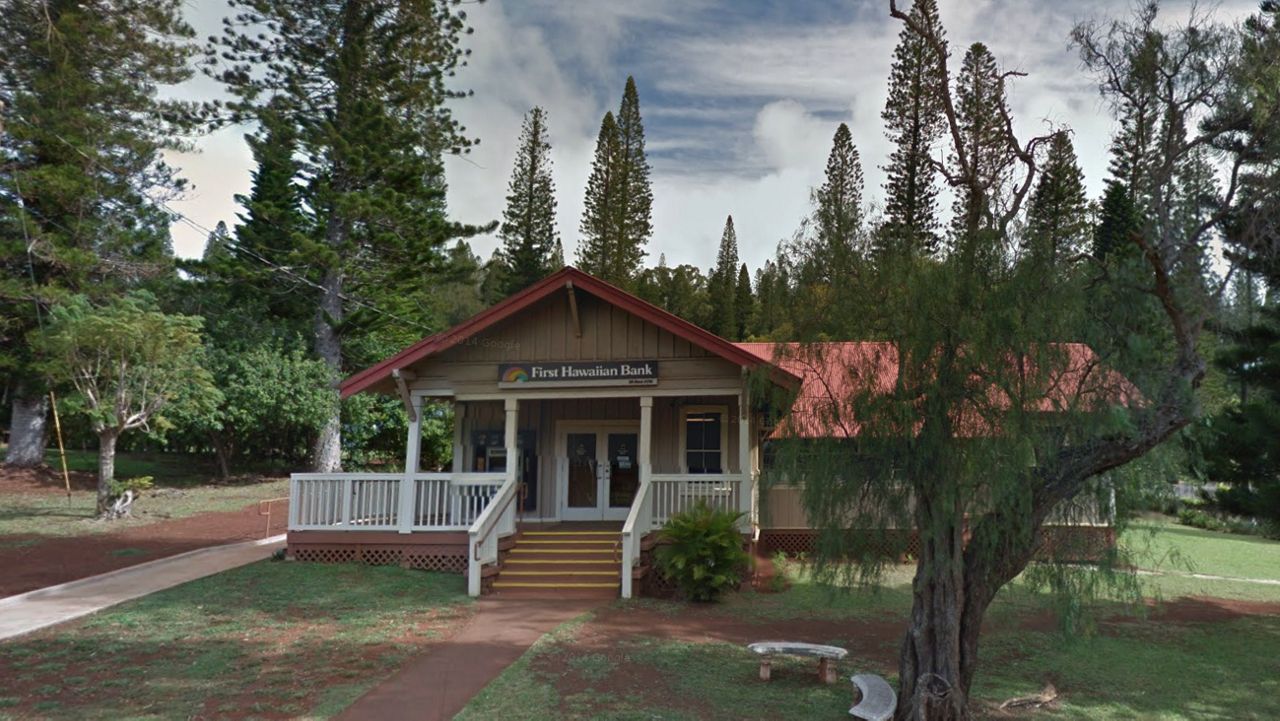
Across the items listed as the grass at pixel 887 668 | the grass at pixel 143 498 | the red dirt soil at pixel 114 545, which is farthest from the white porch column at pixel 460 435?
the grass at pixel 143 498

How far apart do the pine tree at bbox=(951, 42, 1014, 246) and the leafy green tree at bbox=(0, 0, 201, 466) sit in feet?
69.7

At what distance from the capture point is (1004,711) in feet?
23.6

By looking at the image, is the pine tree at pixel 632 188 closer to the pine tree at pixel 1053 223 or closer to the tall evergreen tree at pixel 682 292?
the tall evergreen tree at pixel 682 292

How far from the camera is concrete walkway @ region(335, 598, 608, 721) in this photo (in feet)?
22.8

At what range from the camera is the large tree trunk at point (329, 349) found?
25172mm

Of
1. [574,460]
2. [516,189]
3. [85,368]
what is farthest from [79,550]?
[516,189]

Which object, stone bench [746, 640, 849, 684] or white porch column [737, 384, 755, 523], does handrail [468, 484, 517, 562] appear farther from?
stone bench [746, 640, 849, 684]

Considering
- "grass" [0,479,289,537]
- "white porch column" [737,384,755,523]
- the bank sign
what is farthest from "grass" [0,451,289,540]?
"white porch column" [737,384,755,523]

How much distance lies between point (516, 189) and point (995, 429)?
1397 inches

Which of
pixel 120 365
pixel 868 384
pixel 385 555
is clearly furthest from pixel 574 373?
pixel 120 365

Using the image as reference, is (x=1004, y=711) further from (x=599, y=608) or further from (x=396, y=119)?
(x=396, y=119)

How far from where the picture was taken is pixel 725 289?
47438 millimetres

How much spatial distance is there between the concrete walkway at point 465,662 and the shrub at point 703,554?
1130 millimetres

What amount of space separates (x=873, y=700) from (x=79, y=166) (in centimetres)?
2672
